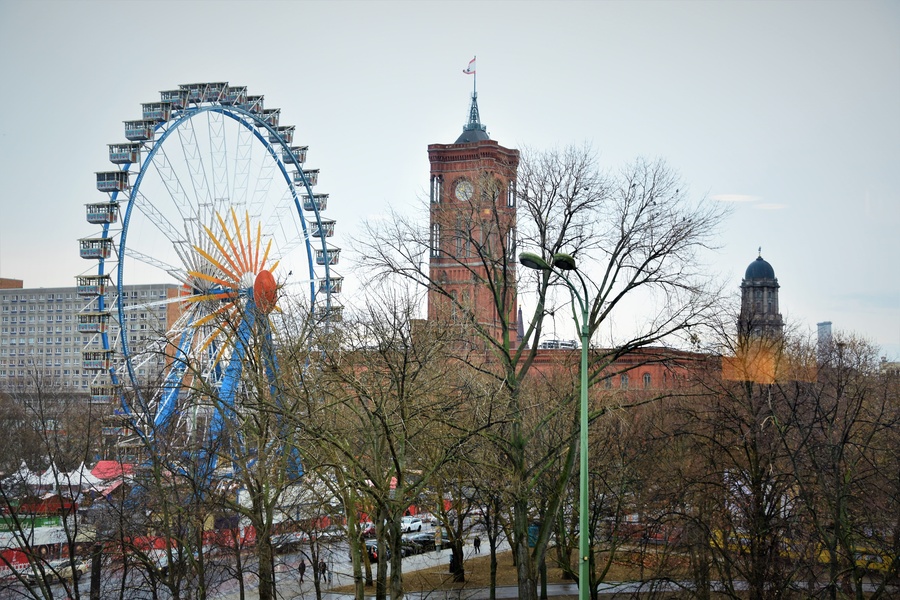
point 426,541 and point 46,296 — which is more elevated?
point 46,296

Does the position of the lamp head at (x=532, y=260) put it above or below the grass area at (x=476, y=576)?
above

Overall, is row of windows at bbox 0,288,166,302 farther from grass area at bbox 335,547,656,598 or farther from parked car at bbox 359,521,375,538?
grass area at bbox 335,547,656,598

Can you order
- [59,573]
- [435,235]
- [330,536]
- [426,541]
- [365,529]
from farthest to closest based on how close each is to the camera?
1. [426,541]
2. [365,529]
3. [330,536]
4. [435,235]
5. [59,573]

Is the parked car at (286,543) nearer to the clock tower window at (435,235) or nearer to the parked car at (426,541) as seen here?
the clock tower window at (435,235)

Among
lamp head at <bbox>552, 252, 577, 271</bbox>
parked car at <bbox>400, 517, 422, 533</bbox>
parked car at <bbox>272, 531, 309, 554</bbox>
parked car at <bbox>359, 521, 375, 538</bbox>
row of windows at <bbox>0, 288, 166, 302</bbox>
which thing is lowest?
parked car at <bbox>400, 517, 422, 533</bbox>

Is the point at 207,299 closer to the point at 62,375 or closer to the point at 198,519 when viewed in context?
the point at 198,519

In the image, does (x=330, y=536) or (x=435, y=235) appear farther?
(x=330, y=536)

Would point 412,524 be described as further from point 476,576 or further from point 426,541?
point 476,576

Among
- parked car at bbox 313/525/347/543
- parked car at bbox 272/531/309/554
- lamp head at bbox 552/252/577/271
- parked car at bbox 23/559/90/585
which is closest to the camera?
lamp head at bbox 552/252/577/271

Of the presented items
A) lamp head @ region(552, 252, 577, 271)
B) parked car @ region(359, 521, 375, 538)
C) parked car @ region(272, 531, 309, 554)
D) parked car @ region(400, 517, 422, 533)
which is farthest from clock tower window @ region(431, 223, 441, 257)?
parked car @ region(400, 517, 422, 533)

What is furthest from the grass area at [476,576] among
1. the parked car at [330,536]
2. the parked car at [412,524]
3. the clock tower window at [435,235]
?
the clock tower window at [435,235]

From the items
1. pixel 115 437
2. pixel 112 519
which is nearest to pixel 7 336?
pixel 115 437

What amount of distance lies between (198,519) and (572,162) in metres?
11.7

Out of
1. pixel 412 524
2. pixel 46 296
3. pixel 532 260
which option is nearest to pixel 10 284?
pixel 46 296
